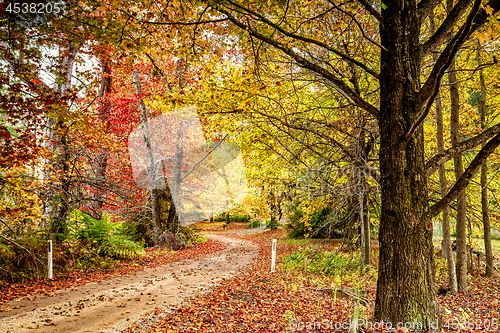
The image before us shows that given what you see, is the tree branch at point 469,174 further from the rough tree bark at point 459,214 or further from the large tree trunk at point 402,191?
the rough tree bark at point 459,214

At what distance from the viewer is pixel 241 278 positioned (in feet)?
25.5

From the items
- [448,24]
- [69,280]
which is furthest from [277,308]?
[448,24]

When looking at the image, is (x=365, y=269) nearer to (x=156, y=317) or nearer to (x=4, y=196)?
(x=156, y=317)

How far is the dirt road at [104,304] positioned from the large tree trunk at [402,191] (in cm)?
381

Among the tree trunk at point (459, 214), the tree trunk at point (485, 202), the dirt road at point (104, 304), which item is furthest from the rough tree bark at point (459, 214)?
the dirt road at point (104, 304)

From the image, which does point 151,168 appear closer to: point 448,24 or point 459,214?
point 459,214

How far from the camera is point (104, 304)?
5.12 meters

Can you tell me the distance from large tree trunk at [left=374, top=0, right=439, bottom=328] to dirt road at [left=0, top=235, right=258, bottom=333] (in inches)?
150

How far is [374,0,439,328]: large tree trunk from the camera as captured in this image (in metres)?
3.62

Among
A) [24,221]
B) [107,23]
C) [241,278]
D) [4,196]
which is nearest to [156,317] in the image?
[241,278]

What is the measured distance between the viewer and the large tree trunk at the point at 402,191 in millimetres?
3623

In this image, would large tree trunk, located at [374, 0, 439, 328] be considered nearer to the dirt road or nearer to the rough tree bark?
the dirt road

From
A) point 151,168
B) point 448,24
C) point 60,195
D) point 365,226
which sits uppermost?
point 448,24

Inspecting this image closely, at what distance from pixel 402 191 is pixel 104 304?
542cm
